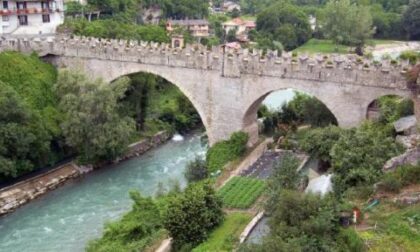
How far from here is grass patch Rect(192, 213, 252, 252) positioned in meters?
20.1

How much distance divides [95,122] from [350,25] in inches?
1624

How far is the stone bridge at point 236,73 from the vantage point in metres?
27.5

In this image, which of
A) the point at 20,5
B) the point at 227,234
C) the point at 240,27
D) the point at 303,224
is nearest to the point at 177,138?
the point at 20,5

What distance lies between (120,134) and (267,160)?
27.9 feet

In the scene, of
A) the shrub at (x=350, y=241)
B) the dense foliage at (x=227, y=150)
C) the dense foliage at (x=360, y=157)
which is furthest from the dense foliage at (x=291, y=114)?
the shrub at (x=350, y=241)

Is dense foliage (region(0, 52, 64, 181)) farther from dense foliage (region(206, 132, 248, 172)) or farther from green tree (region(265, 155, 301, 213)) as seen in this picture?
green tree (region(265, 155, 301, 213))

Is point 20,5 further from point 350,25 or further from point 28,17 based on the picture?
point 350,25

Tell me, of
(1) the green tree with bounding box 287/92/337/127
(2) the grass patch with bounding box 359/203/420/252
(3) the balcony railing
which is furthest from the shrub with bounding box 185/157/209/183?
(3) the balcony railing

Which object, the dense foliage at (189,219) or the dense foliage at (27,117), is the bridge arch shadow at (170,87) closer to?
the dense foliage at (27,117)

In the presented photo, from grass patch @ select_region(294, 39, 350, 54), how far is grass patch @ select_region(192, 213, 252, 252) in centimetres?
4652

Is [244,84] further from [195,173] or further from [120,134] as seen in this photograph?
[120,134]

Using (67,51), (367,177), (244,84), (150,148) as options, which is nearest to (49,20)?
(67,51)

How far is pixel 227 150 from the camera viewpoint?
30984mm

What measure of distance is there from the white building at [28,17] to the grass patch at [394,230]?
33719 millimetres
